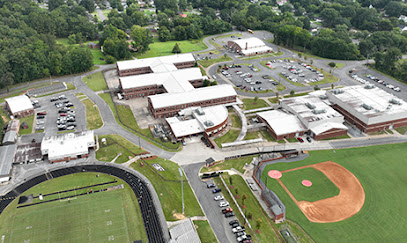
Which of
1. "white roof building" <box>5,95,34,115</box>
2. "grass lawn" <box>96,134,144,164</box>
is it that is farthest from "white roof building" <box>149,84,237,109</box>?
"white roof building" <box>5,95,34,115</box>

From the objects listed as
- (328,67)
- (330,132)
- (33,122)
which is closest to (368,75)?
(328,67)

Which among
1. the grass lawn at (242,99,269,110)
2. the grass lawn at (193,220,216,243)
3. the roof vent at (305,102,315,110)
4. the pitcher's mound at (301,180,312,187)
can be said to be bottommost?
the grass lawn at (242,99,269,110)

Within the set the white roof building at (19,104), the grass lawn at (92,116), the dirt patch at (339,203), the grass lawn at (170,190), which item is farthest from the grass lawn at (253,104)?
the white roof building at (19,104)

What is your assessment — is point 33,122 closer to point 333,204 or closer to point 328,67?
point 333,204

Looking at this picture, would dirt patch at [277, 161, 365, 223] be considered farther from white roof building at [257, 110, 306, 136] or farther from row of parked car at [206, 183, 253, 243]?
white roof building at [257, 110, 306, 136]

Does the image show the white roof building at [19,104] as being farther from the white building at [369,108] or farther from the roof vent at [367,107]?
the roof vent at [367,107]
